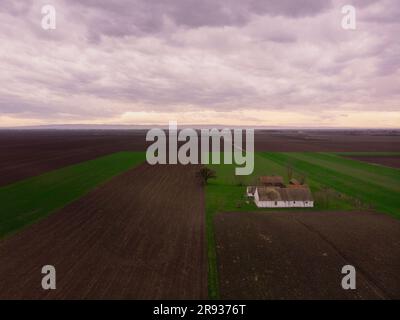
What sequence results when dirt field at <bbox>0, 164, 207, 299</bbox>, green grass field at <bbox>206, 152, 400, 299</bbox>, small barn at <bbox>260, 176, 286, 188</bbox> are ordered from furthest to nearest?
small barn at <bbox>260, 176, 286, 188</bbox>
green grass field at <bbox>206, 152, 400, 299</bbox>
dirt field at <bbox>0, 164, 207, 299</bbox>

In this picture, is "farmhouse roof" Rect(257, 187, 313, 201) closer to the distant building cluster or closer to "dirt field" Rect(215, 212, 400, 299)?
the distant building cluster

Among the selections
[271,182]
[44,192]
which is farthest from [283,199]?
[44,192]

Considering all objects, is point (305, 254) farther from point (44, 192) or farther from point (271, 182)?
point (44, 192)

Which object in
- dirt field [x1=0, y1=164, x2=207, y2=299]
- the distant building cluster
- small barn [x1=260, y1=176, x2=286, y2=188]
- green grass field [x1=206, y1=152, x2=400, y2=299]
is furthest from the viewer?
small barn [x1=260, y1=176, x2=286, y2=188]

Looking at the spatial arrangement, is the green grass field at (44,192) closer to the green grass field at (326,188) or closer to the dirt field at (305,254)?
the green grass field at (326,188)

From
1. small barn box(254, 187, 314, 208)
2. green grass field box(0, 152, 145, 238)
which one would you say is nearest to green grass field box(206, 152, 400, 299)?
small barn box(254, 187, 314, 208)

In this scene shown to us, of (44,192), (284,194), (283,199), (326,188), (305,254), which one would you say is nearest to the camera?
(305,254)
